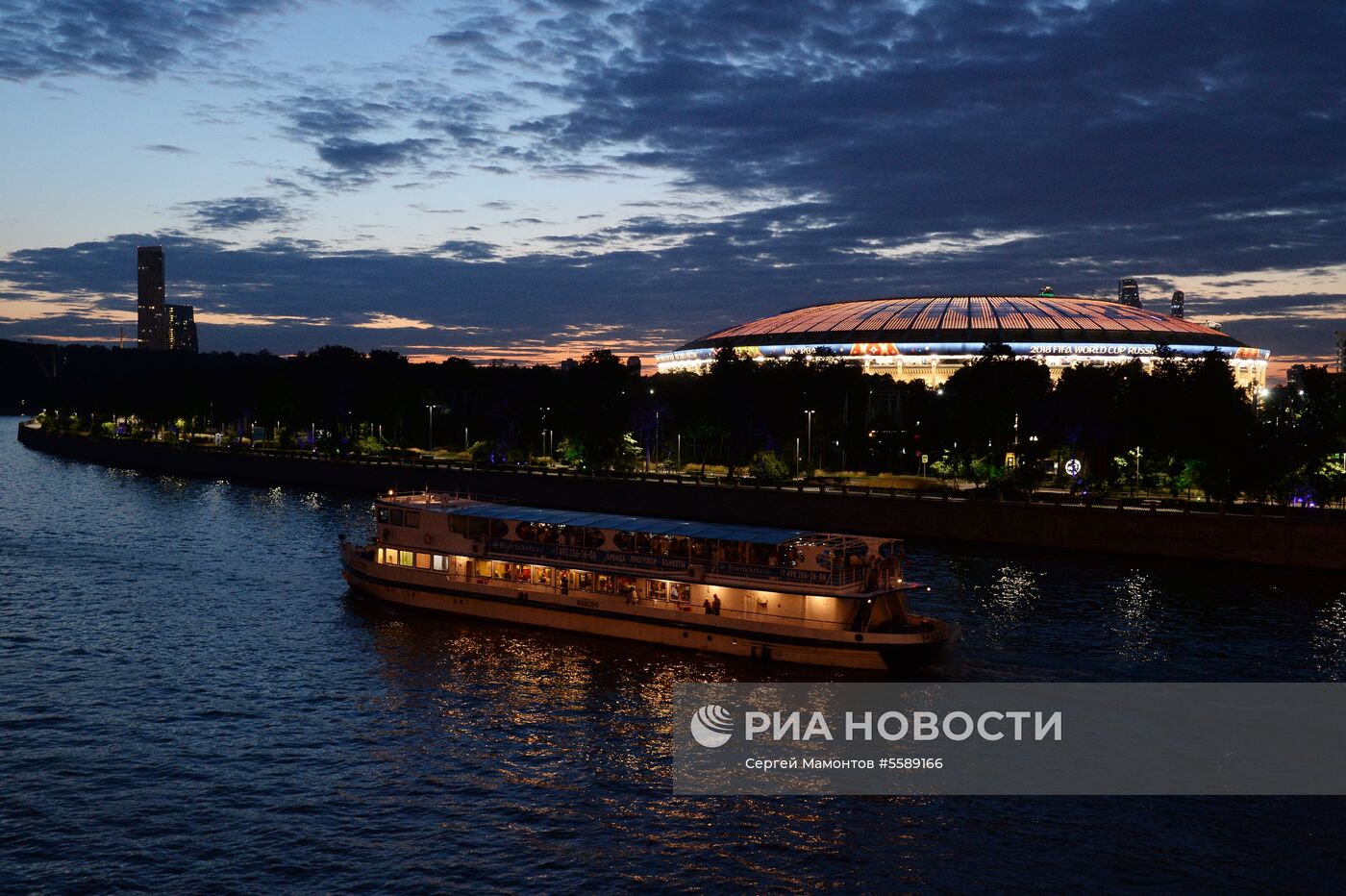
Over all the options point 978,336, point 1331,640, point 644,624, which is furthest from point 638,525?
point 978,336

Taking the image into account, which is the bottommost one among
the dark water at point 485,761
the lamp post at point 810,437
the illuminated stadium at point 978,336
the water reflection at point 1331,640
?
the dark water at point 485,761

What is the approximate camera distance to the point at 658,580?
52781mm

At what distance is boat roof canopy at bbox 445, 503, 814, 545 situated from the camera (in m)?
52.1

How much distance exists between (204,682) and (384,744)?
11521 millimetres

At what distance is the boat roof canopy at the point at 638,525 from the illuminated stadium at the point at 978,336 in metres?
83.1

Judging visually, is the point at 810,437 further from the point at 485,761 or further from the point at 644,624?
the point at 485,761

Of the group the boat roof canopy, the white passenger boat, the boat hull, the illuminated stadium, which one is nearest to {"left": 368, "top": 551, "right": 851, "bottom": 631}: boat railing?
the white passenger boat

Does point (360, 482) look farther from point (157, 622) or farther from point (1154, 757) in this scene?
point (1154, 757)

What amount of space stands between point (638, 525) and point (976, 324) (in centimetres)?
11120

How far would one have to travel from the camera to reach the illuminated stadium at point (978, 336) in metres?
148

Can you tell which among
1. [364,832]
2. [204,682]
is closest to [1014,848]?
[364,832]

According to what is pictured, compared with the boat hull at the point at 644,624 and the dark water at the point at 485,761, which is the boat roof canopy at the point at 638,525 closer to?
the boat hull at the point at 644,624

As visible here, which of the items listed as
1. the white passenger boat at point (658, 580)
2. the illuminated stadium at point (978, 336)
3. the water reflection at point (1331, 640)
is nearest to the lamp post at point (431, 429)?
the illuminated stadium at point (978, 336)

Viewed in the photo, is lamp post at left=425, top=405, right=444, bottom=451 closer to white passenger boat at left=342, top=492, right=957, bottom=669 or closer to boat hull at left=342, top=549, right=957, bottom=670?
white passenger boat at left=342, top=492, right=957, bottom=669
